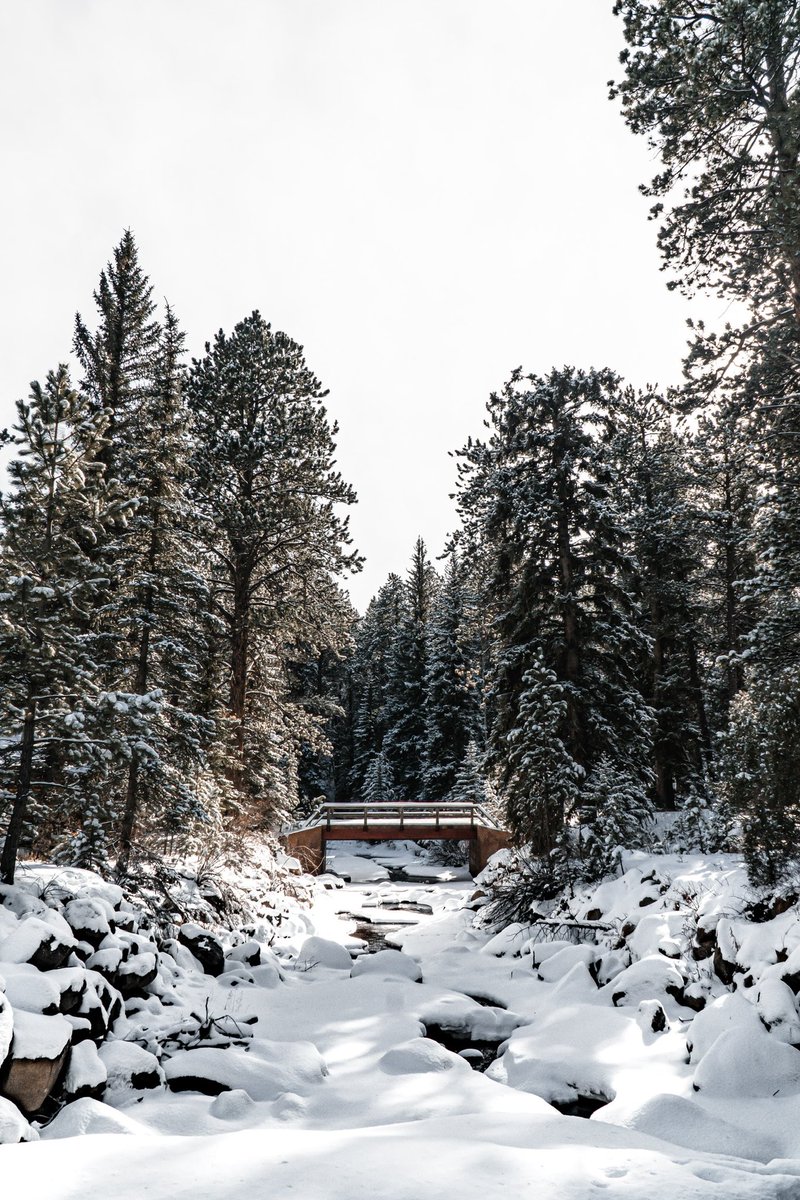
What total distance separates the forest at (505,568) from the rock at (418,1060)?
15.0ft

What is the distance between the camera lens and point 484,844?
78.5 feet

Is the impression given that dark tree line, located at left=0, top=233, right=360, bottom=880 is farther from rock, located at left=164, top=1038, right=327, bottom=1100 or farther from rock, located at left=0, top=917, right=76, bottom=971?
rock, located at left=164, top=1038, right=327, bottom=1100

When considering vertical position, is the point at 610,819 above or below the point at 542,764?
below

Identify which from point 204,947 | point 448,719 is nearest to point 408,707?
point 448,719

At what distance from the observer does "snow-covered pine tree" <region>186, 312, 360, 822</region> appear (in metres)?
17.7

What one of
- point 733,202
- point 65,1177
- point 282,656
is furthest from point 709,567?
point 65,1177

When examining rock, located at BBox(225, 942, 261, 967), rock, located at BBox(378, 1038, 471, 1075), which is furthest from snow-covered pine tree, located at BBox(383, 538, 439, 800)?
A: rock, located at BBox(378, 1038, 471, 1075)

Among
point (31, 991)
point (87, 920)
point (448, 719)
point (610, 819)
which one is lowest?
point (31, 991)

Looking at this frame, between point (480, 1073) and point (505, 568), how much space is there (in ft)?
39.2

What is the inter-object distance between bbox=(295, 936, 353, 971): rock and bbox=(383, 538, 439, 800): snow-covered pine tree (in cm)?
2718

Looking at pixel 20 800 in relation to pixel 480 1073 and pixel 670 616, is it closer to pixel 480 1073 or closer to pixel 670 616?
pixel 480 1073

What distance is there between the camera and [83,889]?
861cm

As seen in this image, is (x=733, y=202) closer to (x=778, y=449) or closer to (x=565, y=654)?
(x=778, y=449)

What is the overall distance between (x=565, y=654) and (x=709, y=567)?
13730 mm
